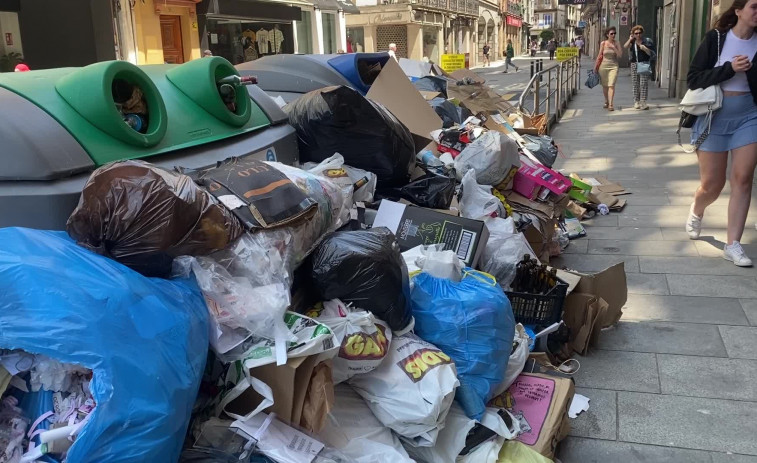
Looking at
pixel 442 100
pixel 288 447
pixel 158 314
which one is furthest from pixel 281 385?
pixel 442 100

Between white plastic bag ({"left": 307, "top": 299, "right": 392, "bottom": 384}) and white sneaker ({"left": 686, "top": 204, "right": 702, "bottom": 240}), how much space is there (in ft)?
10.7

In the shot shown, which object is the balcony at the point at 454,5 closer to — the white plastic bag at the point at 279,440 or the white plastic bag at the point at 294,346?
the white plastic bag at the point at 294,346

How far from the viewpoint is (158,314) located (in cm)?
162

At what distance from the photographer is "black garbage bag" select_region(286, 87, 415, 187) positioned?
3219mm

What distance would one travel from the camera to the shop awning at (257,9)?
1605 centimetres

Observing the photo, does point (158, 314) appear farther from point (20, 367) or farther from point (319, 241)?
point (319, 241)

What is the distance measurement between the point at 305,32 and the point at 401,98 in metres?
18.9

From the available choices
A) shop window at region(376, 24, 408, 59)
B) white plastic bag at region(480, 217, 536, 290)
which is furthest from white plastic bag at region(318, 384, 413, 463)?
shop window at region(376, 24, 408, 59)

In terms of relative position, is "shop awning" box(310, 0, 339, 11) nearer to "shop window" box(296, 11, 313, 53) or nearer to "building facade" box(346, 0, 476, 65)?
"shop window" box(296, 11, 313, 53)

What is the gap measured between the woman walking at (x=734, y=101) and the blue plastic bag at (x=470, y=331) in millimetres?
2342

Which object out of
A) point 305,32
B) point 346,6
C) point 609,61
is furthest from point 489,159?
point 346,6

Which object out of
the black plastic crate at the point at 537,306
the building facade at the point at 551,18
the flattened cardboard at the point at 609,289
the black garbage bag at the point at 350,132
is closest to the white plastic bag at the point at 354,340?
the black plastic crate at the point at 537,306

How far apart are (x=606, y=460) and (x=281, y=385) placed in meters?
1.29

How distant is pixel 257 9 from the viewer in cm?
1800
